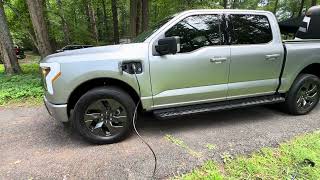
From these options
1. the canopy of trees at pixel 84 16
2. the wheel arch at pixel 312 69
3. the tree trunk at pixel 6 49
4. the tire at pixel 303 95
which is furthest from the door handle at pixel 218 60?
the tree trunk at pixel 6 49

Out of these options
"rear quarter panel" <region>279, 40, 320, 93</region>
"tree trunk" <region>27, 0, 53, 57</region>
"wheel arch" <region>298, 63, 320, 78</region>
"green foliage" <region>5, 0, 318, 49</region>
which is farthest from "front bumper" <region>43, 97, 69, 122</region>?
"green foliage" <region>5, 0, 318, 49</region>

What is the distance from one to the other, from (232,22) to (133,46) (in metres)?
1.72

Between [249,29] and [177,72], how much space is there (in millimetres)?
1554

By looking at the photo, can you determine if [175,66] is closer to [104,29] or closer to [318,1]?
[104,29]

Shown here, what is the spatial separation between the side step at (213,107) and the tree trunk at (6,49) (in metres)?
6.70

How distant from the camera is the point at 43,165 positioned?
349 cm

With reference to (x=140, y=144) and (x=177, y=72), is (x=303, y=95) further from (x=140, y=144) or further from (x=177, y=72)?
(x=140, y=144)

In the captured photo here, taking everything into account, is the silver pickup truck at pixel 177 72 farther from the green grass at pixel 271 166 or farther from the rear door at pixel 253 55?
the green grass at pixel 271 166

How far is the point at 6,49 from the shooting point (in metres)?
8.59

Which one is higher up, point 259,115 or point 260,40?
point 260,40

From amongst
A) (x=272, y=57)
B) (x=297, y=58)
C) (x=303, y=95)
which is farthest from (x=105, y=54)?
(x=303, y=95)

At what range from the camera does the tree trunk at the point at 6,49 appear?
8.35 metres

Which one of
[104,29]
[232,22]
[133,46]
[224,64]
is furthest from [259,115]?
[104,29]

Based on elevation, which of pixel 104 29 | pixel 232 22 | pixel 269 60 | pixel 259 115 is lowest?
pixel 104 29
